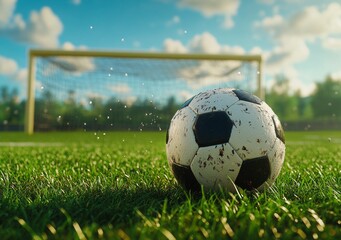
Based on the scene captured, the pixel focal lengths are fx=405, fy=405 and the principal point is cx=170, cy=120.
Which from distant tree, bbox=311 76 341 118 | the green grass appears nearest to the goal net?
the green grass

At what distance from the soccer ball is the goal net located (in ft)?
40.3

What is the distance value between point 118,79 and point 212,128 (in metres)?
13.8

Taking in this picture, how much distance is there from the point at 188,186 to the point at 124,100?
14570mm

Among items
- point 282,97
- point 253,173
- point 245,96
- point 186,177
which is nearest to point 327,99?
point 282,97

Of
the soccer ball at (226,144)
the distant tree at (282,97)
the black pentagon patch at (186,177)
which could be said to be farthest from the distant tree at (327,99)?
the black pentagon patch at (186,177)

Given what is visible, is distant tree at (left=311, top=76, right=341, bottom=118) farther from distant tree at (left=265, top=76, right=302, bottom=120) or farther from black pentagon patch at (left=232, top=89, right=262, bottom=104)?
black pentagon patch at (left=232, top=89, right=262, bottom=104)

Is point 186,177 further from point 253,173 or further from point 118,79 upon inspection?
point 118,79

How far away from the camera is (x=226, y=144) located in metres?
2.66

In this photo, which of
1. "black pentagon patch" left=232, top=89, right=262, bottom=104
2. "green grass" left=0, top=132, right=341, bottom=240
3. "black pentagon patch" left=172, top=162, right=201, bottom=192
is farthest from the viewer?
"black pentagon patch" left=232, top=89, right=262, bottom=104

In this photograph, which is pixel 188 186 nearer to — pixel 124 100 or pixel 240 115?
pixel 240 115

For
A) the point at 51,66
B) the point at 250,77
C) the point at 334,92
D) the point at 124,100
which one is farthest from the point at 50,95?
the point at 334,92

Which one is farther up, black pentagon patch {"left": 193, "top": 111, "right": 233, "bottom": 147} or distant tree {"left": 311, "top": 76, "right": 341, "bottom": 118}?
distant tree {"left": 311, "top": 76, "right": 341, "bottom": 118}

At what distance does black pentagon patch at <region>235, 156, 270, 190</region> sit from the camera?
2.70 meters

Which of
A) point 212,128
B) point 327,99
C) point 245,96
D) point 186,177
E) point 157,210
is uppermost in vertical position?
point 327,99
